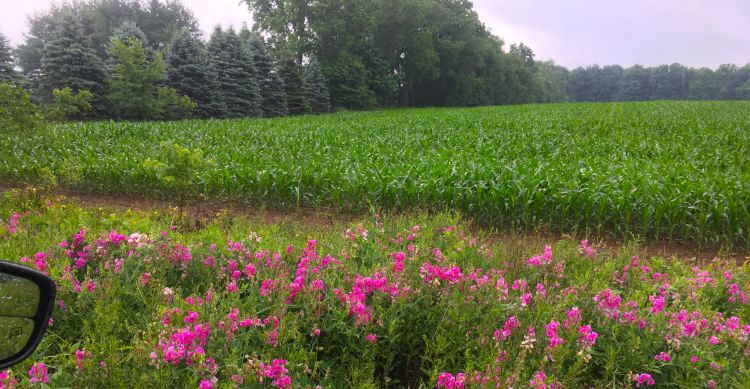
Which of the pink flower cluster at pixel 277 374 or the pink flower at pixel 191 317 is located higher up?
the pink flower at pixel 191 317

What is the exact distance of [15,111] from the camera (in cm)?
729

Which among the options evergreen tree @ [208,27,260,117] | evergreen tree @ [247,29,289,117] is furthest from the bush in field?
evergreen tree @ [247,29,289,117]

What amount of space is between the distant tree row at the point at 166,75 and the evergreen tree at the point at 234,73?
69mm

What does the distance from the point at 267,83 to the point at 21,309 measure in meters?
36.3

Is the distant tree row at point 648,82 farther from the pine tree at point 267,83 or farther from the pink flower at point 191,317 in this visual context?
the pink flower at point 191,317

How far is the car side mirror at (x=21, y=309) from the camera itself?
1013mm

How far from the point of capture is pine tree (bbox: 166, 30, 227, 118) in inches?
1172

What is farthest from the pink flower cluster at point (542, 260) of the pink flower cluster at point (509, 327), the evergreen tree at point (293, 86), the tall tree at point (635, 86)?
the tall tree at point (635, 86)

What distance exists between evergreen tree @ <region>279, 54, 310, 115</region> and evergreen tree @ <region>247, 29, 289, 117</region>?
43.3 inches

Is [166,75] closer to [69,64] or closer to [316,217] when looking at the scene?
[69,64]


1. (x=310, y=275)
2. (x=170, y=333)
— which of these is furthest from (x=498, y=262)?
(x=170, y=333)

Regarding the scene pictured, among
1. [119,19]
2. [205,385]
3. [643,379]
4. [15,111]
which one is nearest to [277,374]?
[205,385]

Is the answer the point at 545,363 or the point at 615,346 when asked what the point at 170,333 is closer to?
the point at 545,363

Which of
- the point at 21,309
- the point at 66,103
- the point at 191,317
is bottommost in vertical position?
the point at 191,317
